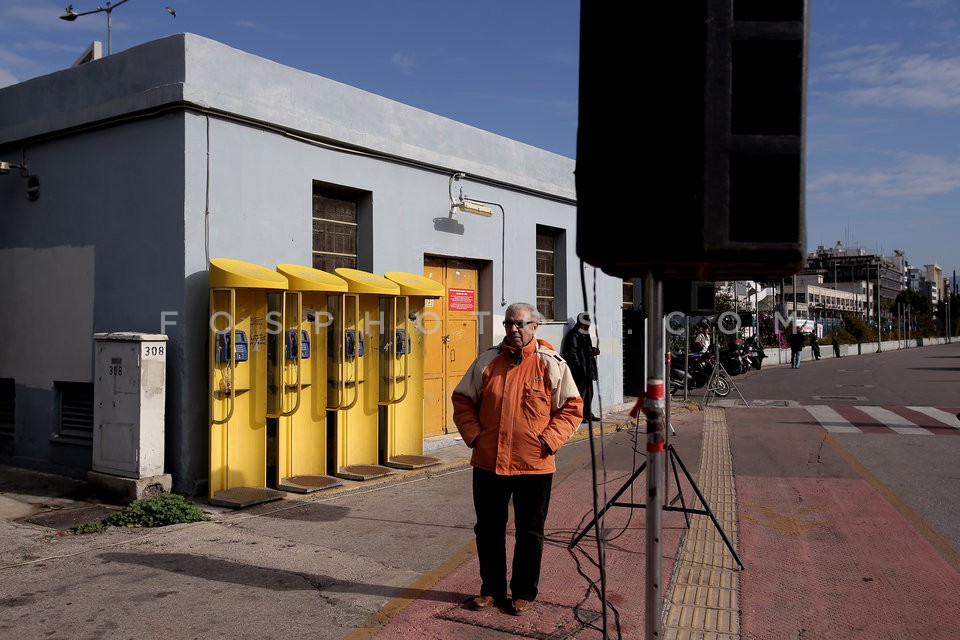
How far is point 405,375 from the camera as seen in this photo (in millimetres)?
9930

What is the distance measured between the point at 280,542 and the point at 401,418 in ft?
12.2

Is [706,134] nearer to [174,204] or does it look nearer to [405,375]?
[174,204]

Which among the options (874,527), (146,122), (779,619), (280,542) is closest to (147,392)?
(280,542)

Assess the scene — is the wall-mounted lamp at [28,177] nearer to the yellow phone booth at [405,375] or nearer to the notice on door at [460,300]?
the yellow phone booth at [405,375]

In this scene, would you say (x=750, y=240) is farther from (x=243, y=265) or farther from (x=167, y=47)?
(x=167, y=47)

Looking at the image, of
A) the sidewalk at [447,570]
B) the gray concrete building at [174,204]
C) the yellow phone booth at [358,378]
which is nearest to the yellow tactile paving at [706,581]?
the sidewalk at [447,570]

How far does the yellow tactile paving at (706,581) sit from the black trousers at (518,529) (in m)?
0.84

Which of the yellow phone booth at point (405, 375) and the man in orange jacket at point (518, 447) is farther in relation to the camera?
the yellow phone booth at point (405, 375)

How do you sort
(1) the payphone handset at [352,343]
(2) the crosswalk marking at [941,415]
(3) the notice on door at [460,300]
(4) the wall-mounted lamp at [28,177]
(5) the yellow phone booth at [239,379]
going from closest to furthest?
(5) the yellow phone booth at [239,379] < (1) the payphone handset at [352,343] < (4) the wall-mounted lamp at [28,177] < (3) the notice on door at [460,300] < (2) the crosswalk marking at [941,415]

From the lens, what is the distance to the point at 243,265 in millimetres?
7984

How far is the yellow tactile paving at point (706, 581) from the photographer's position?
4535 mm

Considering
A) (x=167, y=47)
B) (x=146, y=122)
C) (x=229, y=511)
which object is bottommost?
→ (x=229, y=511)

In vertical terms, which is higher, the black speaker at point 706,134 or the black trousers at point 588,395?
the black speaker at point 706,134

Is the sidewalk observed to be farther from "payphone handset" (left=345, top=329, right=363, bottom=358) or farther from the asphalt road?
"payphone handset" (left=345, top=329, right=363, bottom=358)
